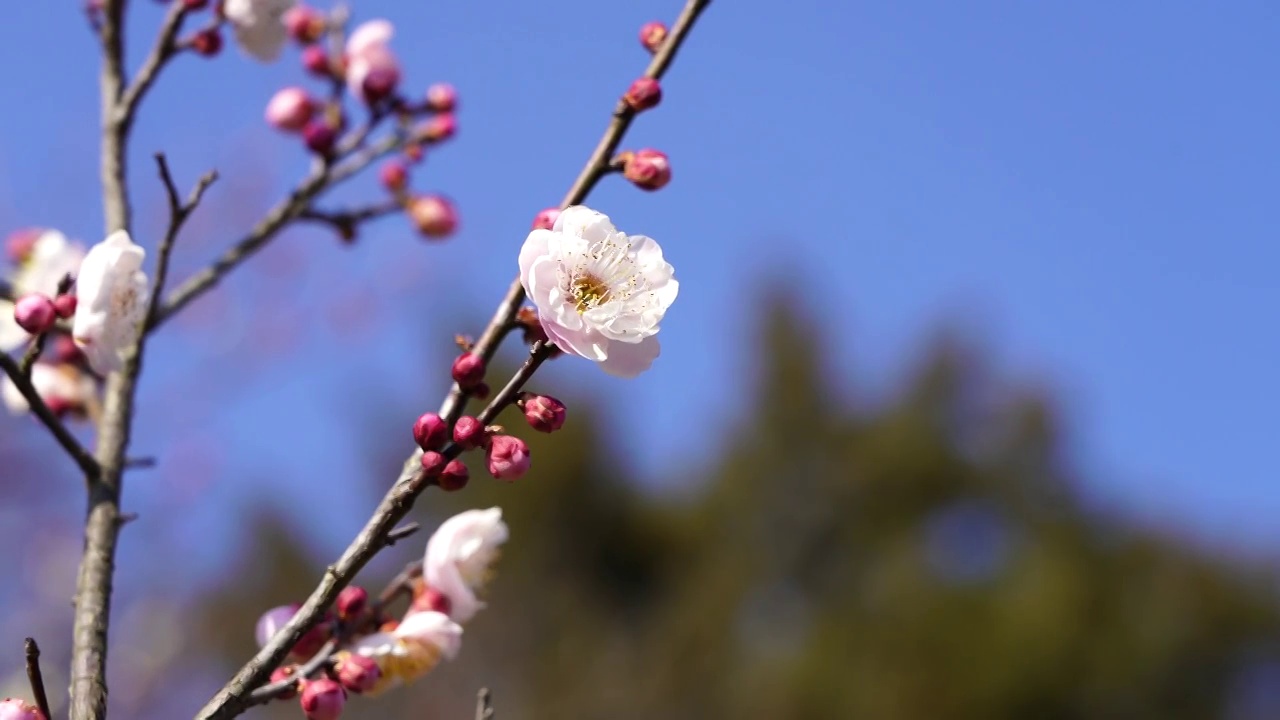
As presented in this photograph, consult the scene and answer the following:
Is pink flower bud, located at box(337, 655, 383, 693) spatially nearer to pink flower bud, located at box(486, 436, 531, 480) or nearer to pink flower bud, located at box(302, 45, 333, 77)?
pink flower bud, located at box(486, 436, 531, 480)

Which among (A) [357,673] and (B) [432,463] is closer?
(B) [432,463]

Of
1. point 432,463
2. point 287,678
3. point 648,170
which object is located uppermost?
point 648,170

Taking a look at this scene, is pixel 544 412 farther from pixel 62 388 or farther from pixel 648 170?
pixel 62 388

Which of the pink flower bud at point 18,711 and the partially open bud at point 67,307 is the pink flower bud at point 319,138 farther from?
the pink flower bud at point 18,711

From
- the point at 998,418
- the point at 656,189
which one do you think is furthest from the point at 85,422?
the point at 998,418

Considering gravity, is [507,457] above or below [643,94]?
below

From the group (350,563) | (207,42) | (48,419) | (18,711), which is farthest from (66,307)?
(207,42)

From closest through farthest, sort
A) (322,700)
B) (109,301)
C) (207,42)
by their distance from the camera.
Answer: (322,700)
(109,301)
(207,42)

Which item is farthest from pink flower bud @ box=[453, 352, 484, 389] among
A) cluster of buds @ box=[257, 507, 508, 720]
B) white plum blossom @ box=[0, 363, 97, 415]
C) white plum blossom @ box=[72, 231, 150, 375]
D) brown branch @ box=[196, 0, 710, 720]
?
white plum blossom @ box=[0, 363, 97, 415]
